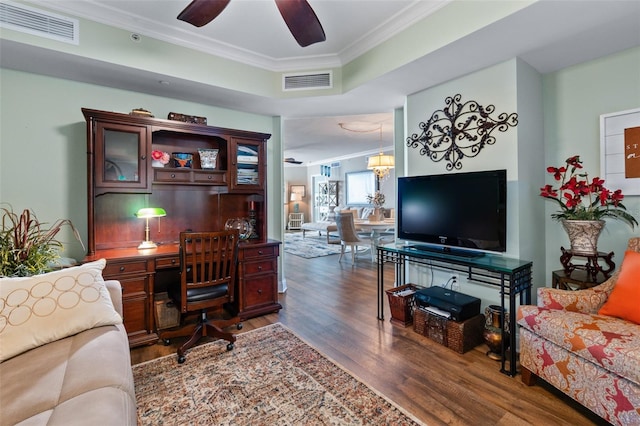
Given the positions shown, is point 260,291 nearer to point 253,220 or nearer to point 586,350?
point 253,220

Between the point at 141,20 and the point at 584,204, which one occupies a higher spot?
the point at 141,20

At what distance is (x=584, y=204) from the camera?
249 centimetres

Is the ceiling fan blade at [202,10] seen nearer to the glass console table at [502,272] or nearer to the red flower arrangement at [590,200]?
the glass console table at [502,272]

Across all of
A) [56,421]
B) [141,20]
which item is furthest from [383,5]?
[56,421]

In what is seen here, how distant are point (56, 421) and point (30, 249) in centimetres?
143

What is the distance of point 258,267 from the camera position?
3.13 metres

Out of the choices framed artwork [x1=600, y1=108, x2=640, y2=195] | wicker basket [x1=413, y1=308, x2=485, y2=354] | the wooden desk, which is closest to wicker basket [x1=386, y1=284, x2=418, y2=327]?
wicker basket [x1=413, y1=308, x2=485, y2=354]

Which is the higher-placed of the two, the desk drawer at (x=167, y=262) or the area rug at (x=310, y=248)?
the desk drawer at (x=167, y=262)

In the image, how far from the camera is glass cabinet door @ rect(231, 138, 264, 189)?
126 inches

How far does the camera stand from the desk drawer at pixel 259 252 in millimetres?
3051

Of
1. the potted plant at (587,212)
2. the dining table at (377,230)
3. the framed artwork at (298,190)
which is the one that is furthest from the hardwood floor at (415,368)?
the framed artwork at (298,190)

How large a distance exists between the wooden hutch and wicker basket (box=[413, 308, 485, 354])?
5.22 feet

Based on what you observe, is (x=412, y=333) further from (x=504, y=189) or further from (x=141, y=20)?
(x=141, y=20)

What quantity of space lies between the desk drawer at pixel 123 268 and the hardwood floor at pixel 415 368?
67cm
